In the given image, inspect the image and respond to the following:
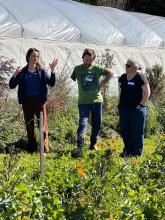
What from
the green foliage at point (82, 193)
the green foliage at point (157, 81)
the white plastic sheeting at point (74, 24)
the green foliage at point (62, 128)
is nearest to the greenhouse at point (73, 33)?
the white plastic sheeting at point (74, 24)

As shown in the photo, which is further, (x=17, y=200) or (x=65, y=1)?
(x=65, y=1)

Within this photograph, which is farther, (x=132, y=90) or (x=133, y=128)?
(x=133, y=128)

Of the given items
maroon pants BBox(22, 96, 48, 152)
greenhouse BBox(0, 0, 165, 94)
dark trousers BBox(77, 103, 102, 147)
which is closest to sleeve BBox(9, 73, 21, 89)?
maroon pants BBox(22, 96, 48, 152)

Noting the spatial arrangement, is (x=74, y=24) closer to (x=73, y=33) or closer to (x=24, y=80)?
(x=73, y=33)

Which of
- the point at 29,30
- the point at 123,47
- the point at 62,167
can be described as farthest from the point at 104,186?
the point at 123,47

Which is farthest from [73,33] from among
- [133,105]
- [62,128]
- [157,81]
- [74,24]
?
[133,105]

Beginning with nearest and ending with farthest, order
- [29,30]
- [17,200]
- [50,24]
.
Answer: [17,200] → [29,30] → [50,24]

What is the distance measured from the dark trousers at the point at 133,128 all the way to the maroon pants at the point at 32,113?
118cm

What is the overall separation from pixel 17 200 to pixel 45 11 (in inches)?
435

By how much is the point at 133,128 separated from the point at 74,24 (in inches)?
273

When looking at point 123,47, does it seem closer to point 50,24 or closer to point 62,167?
point 50,24

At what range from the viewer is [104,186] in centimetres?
435

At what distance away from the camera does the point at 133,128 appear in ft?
26.8

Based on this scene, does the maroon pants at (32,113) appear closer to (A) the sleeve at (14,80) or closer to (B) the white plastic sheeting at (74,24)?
(A) the sleeve at (14,80)
